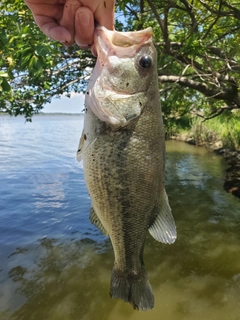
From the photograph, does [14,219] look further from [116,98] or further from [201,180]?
[201,180]

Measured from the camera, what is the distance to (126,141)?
2.27 m

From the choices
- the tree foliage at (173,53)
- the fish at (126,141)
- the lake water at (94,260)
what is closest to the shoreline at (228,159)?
the lake water at (94,260)

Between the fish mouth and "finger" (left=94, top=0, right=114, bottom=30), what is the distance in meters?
0.05

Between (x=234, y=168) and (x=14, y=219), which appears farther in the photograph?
(x=234, y=168)

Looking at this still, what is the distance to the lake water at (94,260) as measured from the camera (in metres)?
5.11

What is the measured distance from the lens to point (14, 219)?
9.09 meters

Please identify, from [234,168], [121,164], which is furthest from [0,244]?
[234,168]

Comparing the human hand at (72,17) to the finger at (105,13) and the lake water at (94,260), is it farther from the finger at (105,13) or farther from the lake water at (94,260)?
the lake water at (94,260)

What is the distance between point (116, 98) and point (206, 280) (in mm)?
4751

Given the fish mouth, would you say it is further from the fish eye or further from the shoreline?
the shoreline

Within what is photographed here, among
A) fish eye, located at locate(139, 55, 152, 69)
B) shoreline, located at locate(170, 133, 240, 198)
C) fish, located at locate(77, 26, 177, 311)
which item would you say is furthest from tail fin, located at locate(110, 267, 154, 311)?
shoreline, located at locate(170, 133, 240, 198)

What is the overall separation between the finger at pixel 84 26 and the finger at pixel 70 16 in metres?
0.04

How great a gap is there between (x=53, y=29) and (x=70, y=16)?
0.15m

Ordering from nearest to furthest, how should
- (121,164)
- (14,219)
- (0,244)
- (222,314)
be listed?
(121,164) → (222,314) → (0,244) → (14,219)
